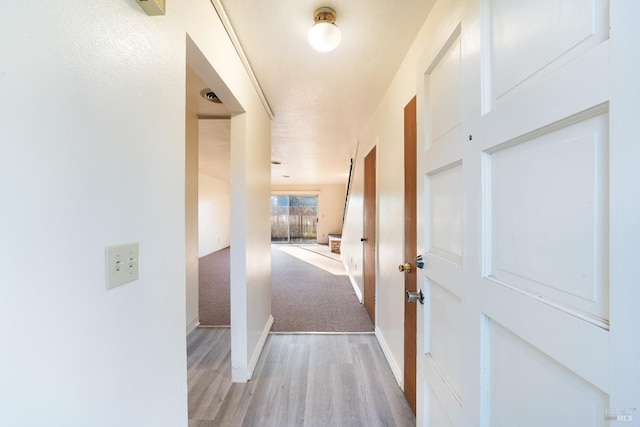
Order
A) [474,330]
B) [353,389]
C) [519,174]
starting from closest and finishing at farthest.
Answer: [519,174] → [474,330] → [353,389]

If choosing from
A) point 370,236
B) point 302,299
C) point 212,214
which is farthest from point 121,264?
point 212,214

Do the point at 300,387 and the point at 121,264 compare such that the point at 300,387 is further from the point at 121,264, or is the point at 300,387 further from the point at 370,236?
the point at 370,236

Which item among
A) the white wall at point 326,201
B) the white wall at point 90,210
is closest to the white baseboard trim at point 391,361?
the white wall at point 90,210

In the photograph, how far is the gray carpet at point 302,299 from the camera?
281cm

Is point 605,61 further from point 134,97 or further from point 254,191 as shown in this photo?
point 254,191

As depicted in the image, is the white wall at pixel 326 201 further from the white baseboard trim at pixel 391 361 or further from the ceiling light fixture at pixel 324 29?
the ceiling light fixture at pixel 324 29

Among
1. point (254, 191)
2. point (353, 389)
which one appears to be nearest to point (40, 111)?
point (254, 191)

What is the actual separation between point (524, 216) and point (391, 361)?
1862 millimetres

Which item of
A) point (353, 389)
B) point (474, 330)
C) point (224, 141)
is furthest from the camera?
point (224, 141)

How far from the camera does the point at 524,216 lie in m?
0.57

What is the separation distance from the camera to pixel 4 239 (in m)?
0.43

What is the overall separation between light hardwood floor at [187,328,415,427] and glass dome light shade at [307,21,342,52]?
218 centimetres

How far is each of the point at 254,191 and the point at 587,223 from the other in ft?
6.36

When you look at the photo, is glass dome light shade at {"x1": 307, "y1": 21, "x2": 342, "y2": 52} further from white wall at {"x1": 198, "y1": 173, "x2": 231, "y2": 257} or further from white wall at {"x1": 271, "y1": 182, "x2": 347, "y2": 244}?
white wall at {"x1": 271, "y1": 182, "x2": 347, "y2": 244}
